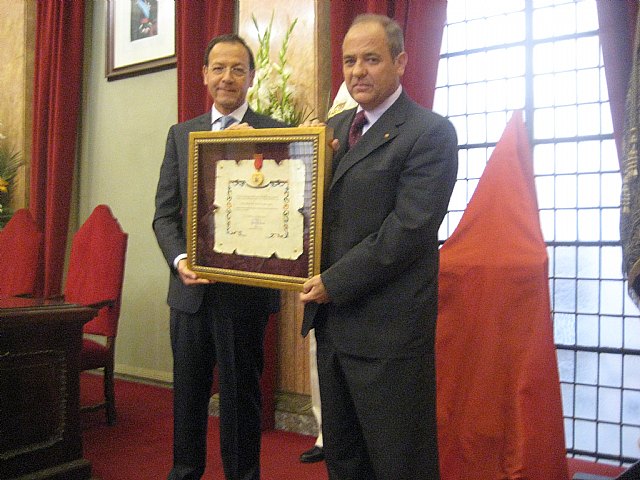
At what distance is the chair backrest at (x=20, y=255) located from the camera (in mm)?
3993

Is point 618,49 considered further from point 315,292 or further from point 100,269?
point 100,269

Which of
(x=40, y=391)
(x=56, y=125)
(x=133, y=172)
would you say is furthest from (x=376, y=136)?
(x=56, y=125)

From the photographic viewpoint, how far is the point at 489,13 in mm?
3643

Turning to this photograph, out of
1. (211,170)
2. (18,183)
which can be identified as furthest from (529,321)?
(18,183)

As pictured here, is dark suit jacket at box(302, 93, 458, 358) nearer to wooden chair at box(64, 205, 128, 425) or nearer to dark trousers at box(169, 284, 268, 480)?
dark trousers at box(169, 284, 268, 480)

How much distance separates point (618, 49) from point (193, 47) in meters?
2.59

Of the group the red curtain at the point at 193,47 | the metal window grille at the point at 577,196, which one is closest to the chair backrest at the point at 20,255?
the red curtain at the point at 193,47

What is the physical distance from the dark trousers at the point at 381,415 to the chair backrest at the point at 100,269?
2.24m

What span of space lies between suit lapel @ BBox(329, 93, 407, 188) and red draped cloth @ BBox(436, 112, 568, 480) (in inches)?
41.1

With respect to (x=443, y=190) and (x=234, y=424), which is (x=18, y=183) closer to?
(x=234, y=424)

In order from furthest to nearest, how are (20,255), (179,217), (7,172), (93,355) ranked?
(7,172)
(20,255)
(93,355)
(179,217)

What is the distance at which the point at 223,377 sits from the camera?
2.13 meters

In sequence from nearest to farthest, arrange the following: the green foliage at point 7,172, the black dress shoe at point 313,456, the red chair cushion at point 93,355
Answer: the black dress shoe at point 313,456 < the red chair cushion at point 93,355 < the green foliage at point 7,172

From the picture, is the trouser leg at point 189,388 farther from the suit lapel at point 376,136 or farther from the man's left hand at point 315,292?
the suit lapel at point 376,136
